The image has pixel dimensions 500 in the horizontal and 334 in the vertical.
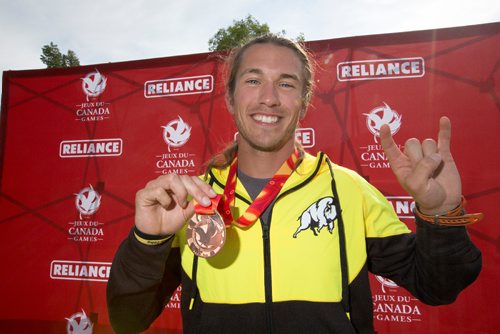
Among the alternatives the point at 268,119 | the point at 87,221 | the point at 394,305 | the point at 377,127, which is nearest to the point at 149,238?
the point at 268,119

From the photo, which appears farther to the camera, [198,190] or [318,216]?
[318,216]

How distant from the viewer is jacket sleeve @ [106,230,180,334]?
3.64 ft

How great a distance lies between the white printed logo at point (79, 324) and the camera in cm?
300

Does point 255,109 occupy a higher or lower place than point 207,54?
lower

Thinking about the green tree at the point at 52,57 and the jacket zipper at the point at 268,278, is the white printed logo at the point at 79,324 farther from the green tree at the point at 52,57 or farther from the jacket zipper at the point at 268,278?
the green tree at the point at 52,57

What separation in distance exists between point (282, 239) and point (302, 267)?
4.6 inches

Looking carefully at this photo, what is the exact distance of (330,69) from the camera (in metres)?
2.77

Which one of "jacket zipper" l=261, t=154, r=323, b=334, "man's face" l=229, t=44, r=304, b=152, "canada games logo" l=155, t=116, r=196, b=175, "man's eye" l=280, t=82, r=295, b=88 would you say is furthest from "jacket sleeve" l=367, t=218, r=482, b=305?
"canada games logo" l=155, t=116, r=196, b=175

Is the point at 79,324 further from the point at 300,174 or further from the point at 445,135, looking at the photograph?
the point at 445,135

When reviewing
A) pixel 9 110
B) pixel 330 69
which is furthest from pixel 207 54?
pixel 9 110

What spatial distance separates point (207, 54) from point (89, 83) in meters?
1.22

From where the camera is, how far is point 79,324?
3.03 metres

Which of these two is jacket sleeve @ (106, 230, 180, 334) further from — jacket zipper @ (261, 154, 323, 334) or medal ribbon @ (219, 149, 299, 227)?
jacket zipper @ (261, 154, 323, 334)

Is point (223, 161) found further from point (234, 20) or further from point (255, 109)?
point (234, 20)
